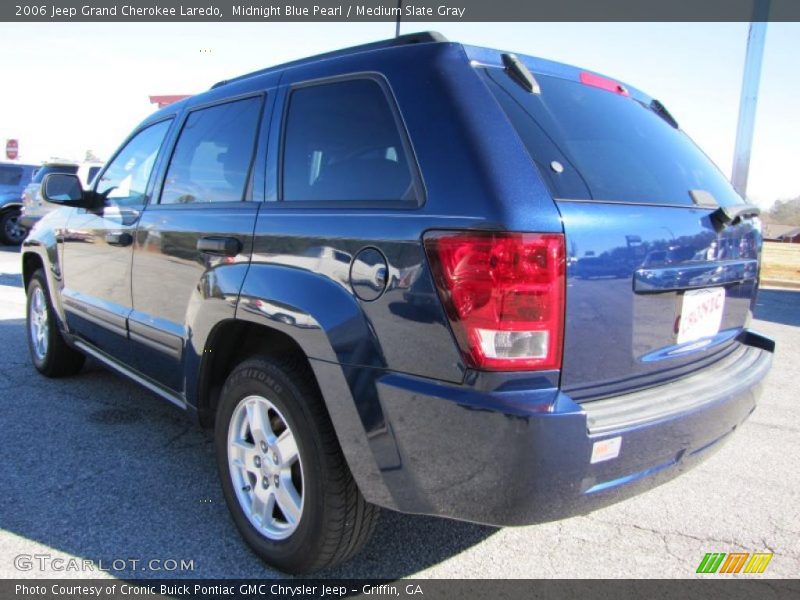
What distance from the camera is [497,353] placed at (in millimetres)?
1672

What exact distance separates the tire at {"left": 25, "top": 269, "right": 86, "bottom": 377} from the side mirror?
101cm

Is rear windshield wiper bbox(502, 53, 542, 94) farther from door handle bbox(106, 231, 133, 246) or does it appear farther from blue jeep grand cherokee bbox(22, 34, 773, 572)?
door handle bbox(106, 231, 133, 246)

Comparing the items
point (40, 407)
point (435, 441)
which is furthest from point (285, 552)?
point (40, 407)

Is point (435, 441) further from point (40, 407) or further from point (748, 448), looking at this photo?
point (40, 407)

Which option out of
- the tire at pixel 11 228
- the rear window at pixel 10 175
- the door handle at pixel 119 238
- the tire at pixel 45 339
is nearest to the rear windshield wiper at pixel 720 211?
the door handle at pixel 119 238

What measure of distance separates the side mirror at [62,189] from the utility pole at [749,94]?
9.32 meters

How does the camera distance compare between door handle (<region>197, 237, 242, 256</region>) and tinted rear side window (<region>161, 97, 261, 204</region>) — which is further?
tinted rear side window (<region>161, 97, 261, 204</region>)

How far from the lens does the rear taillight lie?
5.46ft

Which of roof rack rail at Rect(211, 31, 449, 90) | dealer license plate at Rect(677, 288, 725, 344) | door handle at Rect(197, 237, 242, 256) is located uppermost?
roof rack rail at Rect(211, 31, 449, 90)

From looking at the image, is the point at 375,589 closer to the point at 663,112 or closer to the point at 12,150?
the point at 663,112

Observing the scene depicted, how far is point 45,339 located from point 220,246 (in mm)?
2841

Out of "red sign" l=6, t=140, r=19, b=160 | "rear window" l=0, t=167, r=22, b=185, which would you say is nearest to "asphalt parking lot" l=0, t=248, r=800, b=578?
"rear window" l=0, t=167, r=22, b=185

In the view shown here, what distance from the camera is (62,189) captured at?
367cm

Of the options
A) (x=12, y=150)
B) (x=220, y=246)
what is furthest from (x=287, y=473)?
(x=12, y=150)
